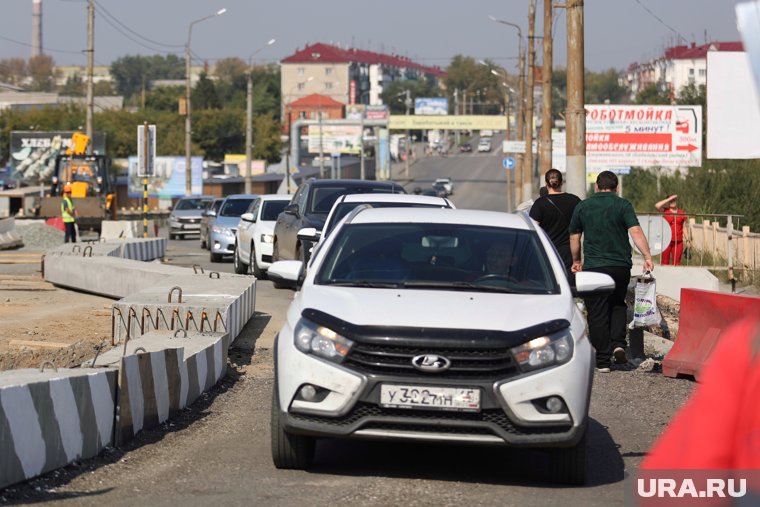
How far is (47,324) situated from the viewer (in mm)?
15875

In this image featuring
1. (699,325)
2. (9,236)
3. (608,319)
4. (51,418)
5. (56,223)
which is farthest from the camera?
(56,223)

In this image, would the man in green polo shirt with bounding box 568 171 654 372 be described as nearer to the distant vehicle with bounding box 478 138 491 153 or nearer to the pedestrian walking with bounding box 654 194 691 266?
the pedestrian walking with bounding box 654 194 691 266

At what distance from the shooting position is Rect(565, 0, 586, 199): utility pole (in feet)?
62.1

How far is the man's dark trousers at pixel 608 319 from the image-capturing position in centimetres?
1183

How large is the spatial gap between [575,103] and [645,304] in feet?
21.8

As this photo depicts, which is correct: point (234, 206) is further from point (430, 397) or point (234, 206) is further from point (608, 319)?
point (430, 397)

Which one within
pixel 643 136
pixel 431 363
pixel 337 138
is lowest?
pixel 431 363

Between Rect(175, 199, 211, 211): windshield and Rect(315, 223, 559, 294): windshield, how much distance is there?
38.2 metres

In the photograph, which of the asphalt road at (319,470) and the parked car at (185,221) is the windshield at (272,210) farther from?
the parked car at (185,221)

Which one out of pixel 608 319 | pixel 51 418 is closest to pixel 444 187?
pixel 608 319

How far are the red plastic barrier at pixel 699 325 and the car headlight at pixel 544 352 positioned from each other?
16.5 feet

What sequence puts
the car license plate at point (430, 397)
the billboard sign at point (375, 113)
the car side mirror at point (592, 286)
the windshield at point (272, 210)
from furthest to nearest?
the billboard sign at point (375, 113) → the windshield at point (272, 210) → the car side mirror at point (592, 286) → the car license plate at point (430, 397)

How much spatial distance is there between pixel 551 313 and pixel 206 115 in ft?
434

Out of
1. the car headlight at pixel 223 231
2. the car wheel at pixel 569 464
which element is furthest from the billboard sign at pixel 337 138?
the car wheel at pixel 569 464
